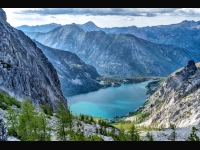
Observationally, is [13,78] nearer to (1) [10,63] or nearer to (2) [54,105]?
(1) [10,63]

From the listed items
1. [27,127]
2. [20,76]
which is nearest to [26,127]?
[27,127]

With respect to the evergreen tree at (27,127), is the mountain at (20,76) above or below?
above

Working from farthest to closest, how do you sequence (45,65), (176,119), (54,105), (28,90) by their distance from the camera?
(176,119), (45,65), (54,105), (28,90)

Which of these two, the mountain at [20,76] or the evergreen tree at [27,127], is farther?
the mountain at [20,76]

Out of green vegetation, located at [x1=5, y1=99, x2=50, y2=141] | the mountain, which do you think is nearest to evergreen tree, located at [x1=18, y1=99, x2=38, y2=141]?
green vegetation, located at [x1=5, y1=99, x2=50, y2=141]

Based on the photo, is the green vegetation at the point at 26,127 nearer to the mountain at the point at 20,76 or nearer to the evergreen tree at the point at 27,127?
the evergreen tree at the point at 27,127

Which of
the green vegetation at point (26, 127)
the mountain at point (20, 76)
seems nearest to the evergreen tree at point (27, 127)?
the green vegetation at point (26, 127)

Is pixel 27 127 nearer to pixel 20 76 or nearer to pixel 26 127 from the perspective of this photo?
pixel 26 127

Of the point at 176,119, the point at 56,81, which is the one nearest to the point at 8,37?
the point at 56,81

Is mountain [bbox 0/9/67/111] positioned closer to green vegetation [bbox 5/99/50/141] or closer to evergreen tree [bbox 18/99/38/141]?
green vegetation [bbox 5/99/50/141]
